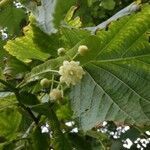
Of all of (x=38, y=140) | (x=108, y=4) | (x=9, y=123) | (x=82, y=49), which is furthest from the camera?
(x=108, y=4)

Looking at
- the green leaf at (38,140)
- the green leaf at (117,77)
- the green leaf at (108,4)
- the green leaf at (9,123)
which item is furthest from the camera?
the green leaf at (108,4)

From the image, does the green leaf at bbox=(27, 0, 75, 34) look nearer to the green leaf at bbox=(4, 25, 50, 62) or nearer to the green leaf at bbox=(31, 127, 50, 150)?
the green leaf at bbox=(4, 25, 50, 62)

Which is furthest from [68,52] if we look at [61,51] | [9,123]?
[9,123]

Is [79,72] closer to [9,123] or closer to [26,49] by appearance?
[26,49]

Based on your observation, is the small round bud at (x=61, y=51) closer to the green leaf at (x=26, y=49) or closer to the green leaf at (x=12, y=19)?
the green leaf at (x=26, y=49)

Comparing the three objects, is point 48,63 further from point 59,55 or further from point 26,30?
point 26,30

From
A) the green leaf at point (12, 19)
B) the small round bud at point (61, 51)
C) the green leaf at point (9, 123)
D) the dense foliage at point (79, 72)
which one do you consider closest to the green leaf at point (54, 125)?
the dense foliage at point (79, 72)
